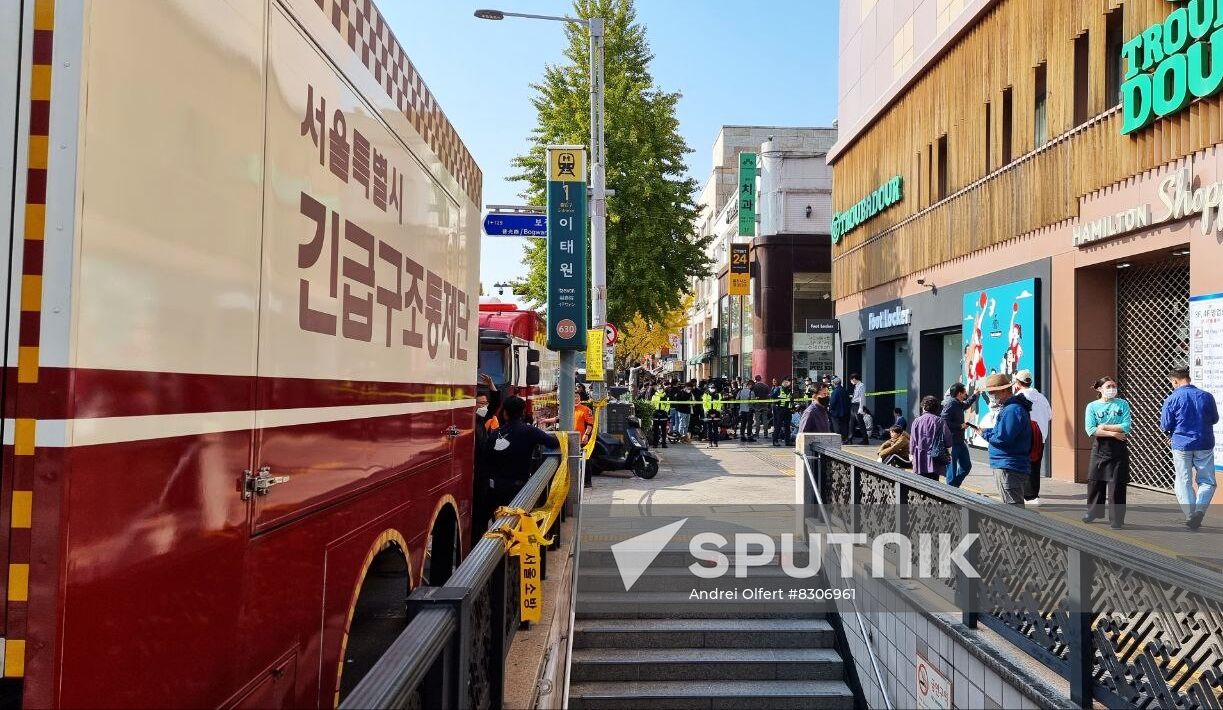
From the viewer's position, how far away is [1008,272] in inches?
626

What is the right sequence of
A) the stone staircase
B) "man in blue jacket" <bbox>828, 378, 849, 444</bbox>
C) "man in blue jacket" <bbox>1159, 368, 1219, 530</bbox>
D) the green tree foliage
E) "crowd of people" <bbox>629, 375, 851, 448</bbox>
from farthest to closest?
the green tree foliage → "crowd of people" <bbox>629, 375, 851, 448</bbox> → "man in blue jacket" <bbox>828, 378, 849, 444</bbox> → "man in blue jacket" <bbox>1159, 368, 1219, 530</bbox> → the stone staircase

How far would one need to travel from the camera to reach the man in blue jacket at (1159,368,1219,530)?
901cm

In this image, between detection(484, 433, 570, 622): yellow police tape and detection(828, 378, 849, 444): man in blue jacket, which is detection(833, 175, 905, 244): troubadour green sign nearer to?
detection(828, 378, 849, 444): man in blue jacket

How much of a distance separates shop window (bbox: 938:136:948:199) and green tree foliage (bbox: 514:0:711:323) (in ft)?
37.8

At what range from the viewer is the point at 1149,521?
982cm

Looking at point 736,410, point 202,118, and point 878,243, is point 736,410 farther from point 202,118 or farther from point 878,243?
point 202,118

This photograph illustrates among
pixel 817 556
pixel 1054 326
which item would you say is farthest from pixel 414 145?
pixel 1054 326

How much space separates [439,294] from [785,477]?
11.0 meters

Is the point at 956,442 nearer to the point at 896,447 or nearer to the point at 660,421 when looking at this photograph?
the point at 896,447

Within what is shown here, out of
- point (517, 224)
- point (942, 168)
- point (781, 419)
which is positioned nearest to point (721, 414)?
point (781, 419)

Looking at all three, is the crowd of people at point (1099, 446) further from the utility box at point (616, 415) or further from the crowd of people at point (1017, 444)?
the utility box at point (616, 415)

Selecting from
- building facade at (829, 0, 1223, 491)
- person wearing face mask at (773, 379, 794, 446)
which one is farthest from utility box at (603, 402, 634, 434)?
building facade at (829, 0, 1223, 491)

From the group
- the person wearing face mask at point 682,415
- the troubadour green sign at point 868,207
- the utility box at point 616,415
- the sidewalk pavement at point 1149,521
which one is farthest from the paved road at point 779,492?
the troubadour green sign at point 868,207

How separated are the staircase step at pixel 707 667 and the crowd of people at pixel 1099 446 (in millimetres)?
2395
